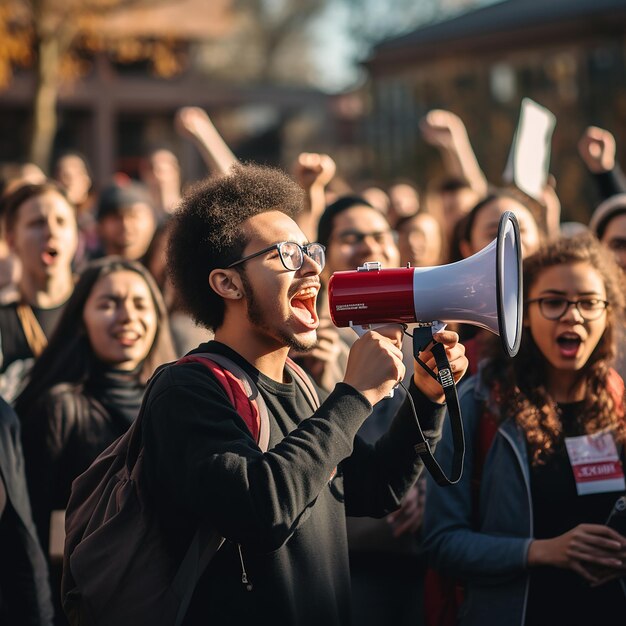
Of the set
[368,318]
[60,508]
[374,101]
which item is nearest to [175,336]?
[60,508]

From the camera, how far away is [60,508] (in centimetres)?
398

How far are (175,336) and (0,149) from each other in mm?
18773

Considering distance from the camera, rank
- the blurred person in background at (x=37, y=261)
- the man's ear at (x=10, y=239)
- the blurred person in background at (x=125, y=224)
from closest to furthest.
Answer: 1. the blurred person in background at (x=37, y=261)
2. the man's ear at (x=10, y=239)
3. the blurred person in background at (x=125, y=224)

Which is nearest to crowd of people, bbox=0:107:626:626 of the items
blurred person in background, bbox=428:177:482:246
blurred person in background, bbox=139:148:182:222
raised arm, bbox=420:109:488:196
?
blurred person in background, bbox=428:177:482:246

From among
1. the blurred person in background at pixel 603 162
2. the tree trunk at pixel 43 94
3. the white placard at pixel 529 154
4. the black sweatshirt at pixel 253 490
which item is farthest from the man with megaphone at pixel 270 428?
the tree trunk at pixel 43 94

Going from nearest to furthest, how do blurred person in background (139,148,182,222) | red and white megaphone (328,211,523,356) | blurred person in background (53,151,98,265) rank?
red and white megaphone (328,211,523,356)
blurred person in background (139,148,182,222)
blurred person in background (53,151,98,265)

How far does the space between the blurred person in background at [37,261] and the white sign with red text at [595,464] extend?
2501 millimetres

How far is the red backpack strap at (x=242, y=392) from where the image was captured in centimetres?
251

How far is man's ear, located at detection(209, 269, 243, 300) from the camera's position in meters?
2.66

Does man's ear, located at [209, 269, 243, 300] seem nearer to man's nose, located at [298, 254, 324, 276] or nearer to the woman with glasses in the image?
man's nose, located at [298, 254, 324, 276]

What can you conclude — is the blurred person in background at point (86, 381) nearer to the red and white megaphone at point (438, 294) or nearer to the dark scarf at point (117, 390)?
the dark scarf at point (117, 390)

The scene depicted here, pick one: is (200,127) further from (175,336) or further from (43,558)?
(43,558)

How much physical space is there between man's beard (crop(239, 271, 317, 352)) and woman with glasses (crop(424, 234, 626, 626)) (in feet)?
3.19

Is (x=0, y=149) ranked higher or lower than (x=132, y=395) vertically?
higher
